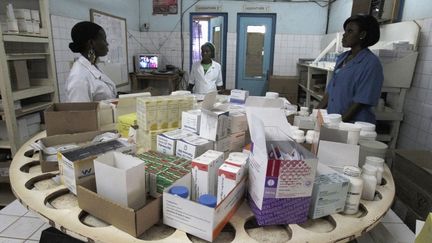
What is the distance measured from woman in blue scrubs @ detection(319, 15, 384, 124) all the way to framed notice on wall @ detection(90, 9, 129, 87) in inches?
125

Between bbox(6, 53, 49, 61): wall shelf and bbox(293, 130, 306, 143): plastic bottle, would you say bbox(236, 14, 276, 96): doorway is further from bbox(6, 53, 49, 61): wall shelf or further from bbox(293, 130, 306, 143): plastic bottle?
bbox(293, 130, 306, 143): plastic bottle

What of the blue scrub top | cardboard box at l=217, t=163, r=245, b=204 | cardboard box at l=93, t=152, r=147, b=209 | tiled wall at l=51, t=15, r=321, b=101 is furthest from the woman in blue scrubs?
tiled wall at l=51, t=15, r=321, b=101

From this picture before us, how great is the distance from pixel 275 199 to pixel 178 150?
1.47ft

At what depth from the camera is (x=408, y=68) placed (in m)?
2.42

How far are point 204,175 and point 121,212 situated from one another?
27cm

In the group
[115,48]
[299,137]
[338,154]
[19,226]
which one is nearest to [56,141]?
[19,226]

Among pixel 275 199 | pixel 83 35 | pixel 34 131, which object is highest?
pixel 83 35

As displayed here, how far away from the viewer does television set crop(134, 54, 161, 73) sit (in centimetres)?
503

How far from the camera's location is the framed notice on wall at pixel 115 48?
3.95 m

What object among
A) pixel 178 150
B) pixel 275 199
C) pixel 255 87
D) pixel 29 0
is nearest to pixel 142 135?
pixel 178 150

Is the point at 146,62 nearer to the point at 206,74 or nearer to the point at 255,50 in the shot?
the point at 206,74

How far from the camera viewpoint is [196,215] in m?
0.77

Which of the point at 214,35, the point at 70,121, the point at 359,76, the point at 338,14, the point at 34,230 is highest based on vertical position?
the point at 338,14

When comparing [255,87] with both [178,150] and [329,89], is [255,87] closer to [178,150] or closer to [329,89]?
[329,89]
